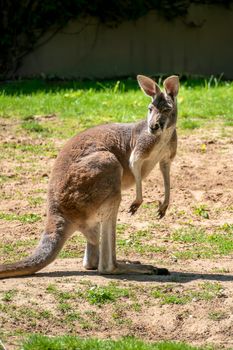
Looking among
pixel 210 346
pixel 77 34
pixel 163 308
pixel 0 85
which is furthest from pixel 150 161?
pixel 77 34

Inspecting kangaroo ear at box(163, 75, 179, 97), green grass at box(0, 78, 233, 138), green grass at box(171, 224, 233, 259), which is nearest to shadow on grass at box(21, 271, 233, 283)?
green grass at box(171, 224, 233, 259)

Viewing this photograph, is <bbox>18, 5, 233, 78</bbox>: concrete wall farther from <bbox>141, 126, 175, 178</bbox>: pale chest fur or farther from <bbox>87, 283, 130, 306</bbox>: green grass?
<bbox>87, 283, 130, 306</bbox>: green grass

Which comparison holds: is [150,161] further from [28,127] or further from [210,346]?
[28,127]

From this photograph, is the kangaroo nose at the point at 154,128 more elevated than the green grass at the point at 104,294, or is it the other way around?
the kangaroo nose at the point at 154,128

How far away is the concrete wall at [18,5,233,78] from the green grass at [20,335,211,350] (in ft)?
32.5

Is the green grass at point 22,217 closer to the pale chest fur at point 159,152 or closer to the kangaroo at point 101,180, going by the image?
the kangaroo at point 101,180

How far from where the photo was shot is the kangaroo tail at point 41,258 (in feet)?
20.5

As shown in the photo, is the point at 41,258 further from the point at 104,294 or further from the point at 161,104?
the point at 161,104

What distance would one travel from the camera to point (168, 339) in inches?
225

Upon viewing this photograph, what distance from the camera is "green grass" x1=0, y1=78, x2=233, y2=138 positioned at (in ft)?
34.8

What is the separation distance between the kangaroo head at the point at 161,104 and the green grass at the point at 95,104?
136 inches

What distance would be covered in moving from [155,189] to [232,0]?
7.55 metres

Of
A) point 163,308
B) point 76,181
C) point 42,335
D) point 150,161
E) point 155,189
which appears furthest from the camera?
point 155,189

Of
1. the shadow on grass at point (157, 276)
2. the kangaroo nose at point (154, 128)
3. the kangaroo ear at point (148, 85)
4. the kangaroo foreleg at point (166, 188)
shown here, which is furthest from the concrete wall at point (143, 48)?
the shadow on grass at point (157, 276)
